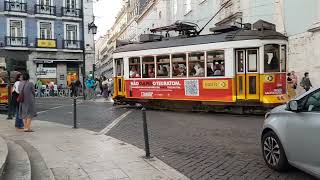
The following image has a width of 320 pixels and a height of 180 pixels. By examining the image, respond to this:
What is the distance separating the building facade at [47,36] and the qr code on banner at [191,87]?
93.4ft

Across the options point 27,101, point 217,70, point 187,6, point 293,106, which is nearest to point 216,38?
point 217,70

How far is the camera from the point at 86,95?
33.8 metres

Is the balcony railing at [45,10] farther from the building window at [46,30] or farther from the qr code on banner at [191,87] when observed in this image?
the qr code on banner at [191,87]

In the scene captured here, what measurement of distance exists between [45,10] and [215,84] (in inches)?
1321

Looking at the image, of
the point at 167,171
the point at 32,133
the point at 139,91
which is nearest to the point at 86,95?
the point at 139,91

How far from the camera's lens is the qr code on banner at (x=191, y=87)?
1873 centimetres

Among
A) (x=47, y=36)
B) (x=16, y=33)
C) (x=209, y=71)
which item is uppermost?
(x=16, y=33)

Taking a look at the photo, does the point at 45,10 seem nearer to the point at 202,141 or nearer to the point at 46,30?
the point at 46,30

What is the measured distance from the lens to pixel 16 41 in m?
45.6

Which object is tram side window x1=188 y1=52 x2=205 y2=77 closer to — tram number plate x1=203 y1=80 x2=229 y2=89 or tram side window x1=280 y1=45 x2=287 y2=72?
tram number plate x1=203 y1=80 x2=229 y2=89

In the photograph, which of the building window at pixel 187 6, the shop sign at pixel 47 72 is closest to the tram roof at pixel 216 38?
the building window at pixel 187 6

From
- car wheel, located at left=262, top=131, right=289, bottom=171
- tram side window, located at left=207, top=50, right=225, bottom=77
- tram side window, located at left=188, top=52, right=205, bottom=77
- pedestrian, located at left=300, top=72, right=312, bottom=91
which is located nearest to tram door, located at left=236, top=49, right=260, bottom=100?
tram side window, located at left=207, top=50, right=225, bottom=77

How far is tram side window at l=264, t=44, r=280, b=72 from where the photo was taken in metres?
16.9

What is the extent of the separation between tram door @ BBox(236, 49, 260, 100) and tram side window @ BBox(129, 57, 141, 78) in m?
5.36
